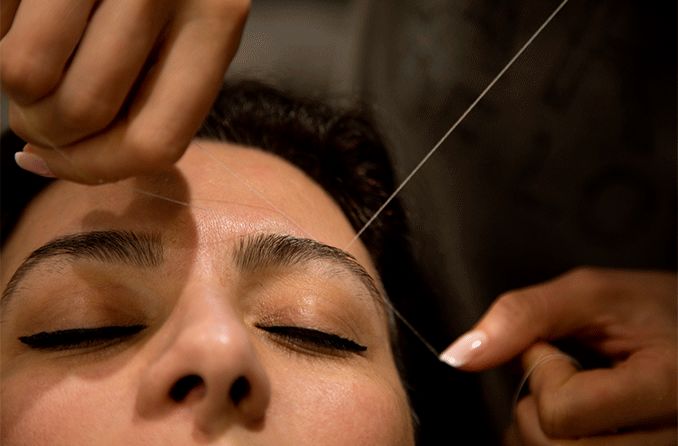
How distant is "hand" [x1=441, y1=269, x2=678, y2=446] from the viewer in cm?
68

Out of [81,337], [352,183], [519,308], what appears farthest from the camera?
[352,183]

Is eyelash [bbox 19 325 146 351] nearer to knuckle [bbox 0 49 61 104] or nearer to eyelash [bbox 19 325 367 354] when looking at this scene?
eyelash [bbox 19 325 367 354]

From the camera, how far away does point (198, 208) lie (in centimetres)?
68

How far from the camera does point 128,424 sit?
54 centimetres

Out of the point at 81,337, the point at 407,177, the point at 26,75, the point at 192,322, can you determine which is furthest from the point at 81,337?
the point at 407,177

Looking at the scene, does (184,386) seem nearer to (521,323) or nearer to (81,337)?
(81,337)

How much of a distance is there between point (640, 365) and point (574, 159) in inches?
14.0

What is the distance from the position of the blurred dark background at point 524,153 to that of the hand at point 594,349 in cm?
9

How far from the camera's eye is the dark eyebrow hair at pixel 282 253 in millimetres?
646

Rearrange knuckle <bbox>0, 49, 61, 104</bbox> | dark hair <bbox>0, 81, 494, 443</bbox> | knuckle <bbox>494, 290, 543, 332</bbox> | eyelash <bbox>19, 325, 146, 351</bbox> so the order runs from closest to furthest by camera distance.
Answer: knuckle <bbox>0, 49, 61, 104</bbox>, eyelash <bbox>19, 325, 146, 351</bbox>, knuckle <bbox>494, 290, 543, 332</bbox>, dark hair <bbox>0, 81, 494, 443</bbox>

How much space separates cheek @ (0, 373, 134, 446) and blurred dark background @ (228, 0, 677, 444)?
0.40m

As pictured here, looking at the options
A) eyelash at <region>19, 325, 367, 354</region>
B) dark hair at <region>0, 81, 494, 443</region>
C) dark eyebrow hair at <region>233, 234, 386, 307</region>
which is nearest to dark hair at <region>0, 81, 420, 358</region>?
dark hair at <region>0, 81, 494, 443</region>

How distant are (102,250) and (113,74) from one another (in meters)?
0.20

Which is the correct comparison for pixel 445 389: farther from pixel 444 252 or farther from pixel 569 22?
pixel 569 22
